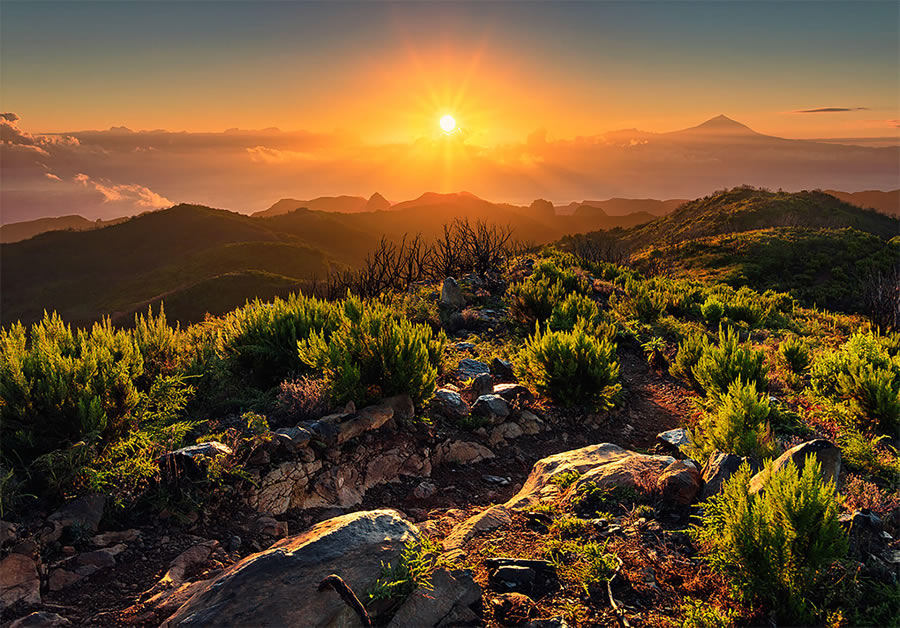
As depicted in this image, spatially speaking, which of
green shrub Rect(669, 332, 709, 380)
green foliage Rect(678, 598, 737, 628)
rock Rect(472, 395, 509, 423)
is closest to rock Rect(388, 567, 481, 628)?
green foliage Rect(678, 598, 737, 628)

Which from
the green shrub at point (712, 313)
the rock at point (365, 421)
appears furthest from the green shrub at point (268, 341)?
the green shrub at point (712, 313)

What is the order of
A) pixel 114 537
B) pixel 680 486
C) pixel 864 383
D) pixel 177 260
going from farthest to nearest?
pixel 177 260 → pixel 864 383 → pixel 680 486 → pixel 114 537

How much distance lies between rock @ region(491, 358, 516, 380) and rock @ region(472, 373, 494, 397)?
Answer: 0.83 metres

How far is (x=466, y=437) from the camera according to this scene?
529 cm

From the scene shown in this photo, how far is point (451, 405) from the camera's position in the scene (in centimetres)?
554

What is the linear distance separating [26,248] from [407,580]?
138 meters

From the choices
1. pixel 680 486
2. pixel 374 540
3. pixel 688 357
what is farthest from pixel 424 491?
pixel 688 357

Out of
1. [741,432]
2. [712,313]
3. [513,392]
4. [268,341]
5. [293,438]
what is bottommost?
[712,313]

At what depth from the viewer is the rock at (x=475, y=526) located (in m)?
3.21

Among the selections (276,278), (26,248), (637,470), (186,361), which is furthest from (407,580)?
(26,248)

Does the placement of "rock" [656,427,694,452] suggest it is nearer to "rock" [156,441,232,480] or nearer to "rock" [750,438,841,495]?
"rock" [750,438,841,495]

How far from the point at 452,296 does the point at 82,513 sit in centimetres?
938

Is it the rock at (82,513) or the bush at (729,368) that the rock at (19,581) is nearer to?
the rock at (82,513)

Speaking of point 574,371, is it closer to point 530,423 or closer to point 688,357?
point 530,423
